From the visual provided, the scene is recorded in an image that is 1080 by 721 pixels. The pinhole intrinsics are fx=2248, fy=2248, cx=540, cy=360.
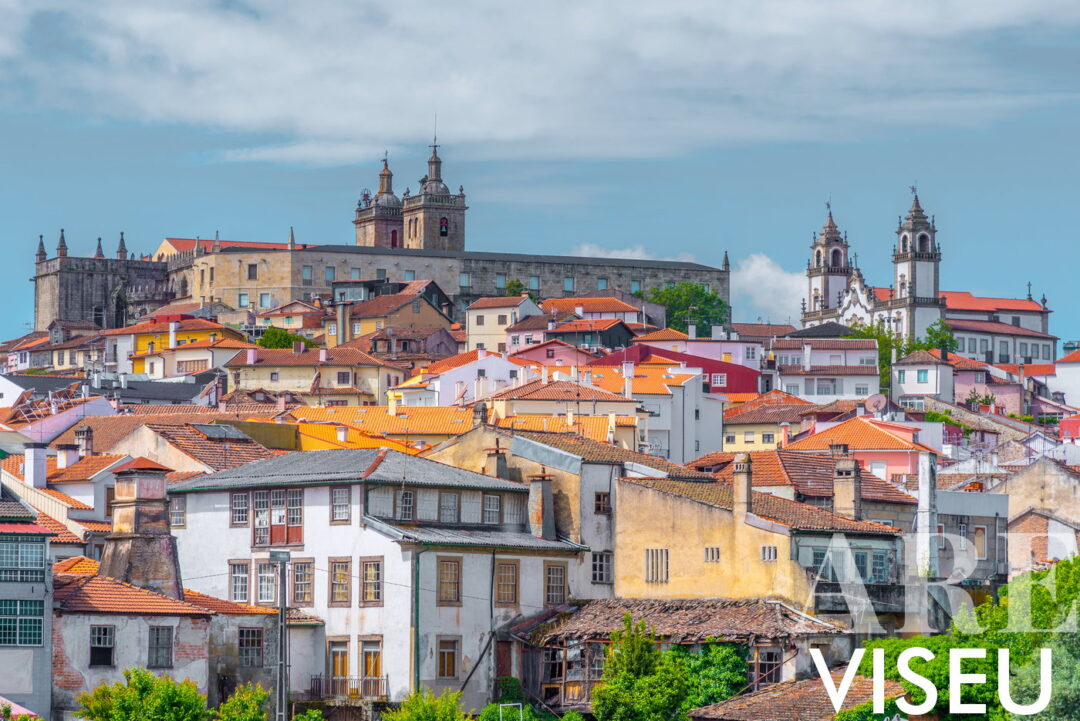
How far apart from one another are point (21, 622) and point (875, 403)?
273 ft

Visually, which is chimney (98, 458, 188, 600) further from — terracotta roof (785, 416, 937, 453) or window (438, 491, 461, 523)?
terracotta roof (785, 416, 937, 453)

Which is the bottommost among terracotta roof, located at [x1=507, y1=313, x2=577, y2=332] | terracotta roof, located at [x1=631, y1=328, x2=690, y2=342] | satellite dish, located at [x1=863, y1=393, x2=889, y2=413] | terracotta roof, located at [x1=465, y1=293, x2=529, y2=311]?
satellite dish, located at [x1=863, y1=393, x2=889, y2=413]

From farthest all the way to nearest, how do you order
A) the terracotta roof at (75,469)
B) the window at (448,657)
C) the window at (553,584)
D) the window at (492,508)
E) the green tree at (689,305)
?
1. the green tree at (689,305)
2. the terracotta roof at (75,469)
3. the window at (492,508)
4. the window at (553,584)
5. the window at (448,657)

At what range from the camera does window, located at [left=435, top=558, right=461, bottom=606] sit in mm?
53531

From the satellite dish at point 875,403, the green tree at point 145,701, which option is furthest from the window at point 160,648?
the satellite dish at point 875,403

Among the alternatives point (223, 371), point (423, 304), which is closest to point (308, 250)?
point (423, 304)

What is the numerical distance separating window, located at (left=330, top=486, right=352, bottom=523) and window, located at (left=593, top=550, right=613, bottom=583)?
673 centimetres

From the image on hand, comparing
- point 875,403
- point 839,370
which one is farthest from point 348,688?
point 839,370

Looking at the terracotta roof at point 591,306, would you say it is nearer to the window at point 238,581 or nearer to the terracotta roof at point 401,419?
the terracotta roof at point 401,419

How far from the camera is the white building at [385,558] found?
53.3 metres

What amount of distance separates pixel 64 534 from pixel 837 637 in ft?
63.6

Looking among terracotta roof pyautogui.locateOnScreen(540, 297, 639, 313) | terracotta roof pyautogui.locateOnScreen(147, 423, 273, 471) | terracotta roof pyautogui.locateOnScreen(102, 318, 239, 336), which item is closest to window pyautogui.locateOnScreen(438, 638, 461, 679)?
terracotta roof pyautogui.locateOnScreen(147, 423, 273, 471)

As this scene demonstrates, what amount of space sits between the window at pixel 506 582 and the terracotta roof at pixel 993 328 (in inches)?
4876

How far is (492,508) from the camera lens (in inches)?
2250
